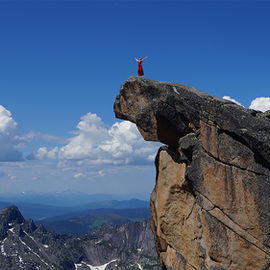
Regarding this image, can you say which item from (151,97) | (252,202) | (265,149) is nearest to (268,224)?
(252,202)

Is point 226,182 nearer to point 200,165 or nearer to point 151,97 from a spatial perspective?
point 200,165

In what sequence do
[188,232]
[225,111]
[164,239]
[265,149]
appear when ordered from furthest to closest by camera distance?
1. [164,239]
2. [188,232]
3. [225,111]
4. [265,149]

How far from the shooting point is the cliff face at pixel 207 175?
70.8ft

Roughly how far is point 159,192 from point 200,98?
9.09 meters

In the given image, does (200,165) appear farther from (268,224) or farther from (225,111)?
(268,224)

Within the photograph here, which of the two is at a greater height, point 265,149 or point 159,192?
point 265,149

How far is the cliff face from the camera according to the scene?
21.6 m

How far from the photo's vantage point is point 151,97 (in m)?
26.2

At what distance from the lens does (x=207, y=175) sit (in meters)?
23.0

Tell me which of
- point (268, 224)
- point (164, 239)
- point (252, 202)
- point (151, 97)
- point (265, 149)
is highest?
point (151, 97)

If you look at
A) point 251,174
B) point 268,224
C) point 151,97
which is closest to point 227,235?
point 268,224

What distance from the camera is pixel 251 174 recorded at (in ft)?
71.5

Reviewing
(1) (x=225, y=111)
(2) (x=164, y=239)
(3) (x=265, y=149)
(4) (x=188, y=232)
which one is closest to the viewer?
(3) (x=265, y=149)

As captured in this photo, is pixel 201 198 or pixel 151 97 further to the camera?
pixel 151 97
